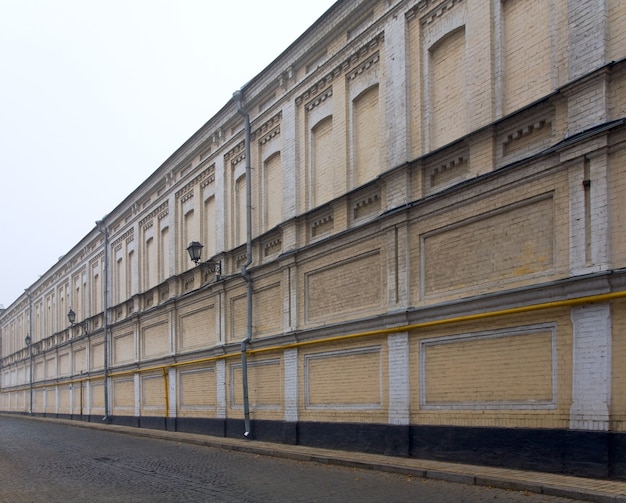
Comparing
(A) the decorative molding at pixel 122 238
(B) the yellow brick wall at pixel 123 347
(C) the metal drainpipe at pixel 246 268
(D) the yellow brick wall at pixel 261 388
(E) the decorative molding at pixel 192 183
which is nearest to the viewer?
(D) the yellow brick wall at pixel 261 388

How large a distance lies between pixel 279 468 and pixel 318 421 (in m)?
2.73

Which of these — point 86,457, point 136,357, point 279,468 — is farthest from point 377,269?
point 136,357

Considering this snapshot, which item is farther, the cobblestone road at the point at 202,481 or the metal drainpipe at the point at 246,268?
the metal drainpipe at the point at 246,268

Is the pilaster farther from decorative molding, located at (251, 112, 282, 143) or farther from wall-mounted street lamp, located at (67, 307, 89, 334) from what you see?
wall-mounted street lamp, located at (67, 307, 89, 334)

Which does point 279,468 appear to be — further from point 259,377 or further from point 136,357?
point 136,357

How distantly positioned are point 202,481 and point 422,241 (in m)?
5.50

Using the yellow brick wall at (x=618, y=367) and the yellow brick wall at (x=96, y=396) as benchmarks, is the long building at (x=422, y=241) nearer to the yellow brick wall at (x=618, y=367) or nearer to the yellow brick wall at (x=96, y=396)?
the yellow brick wall at (x=618, y=367)

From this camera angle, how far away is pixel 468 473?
34.0 ft

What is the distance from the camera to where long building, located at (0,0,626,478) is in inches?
389

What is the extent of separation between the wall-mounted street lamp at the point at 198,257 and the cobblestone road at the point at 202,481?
17.2 feet


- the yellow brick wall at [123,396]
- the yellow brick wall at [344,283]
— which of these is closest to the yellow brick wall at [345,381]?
the yellow brick wall at [344,283]

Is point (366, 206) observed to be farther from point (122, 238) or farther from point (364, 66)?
point (122, 238)

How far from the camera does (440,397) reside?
12523 mm

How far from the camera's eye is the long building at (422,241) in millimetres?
9891
